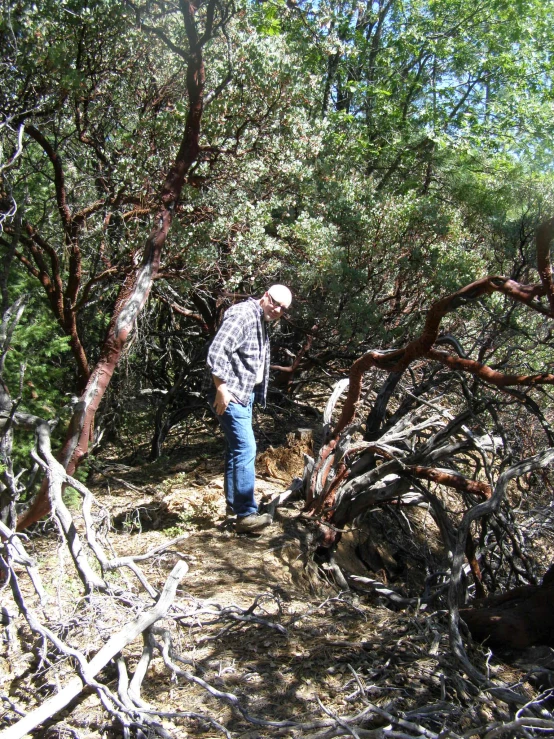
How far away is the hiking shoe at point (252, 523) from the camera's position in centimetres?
498

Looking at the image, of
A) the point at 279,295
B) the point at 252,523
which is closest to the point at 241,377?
the point at 279,295

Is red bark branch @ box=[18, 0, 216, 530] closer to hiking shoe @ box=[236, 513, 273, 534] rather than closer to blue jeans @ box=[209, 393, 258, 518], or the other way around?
blue jeans @ box=[209, 393, 258, 518]

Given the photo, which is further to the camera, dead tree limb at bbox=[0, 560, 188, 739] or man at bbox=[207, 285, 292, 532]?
man at bbox=[207, 285, 292, 532]

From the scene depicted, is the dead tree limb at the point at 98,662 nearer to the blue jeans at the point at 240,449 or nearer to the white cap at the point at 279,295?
the blue jeans at the point at 240,449

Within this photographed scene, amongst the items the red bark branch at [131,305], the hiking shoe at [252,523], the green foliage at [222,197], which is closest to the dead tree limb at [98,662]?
the red bark branch at [131,305]

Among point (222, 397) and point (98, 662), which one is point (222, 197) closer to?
point (222, 397)

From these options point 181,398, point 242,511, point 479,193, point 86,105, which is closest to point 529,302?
point 242,511

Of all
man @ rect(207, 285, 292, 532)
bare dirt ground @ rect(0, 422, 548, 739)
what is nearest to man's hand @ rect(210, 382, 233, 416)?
man @ rect(207, 285, 292, 532)

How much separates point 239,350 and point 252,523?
1314mm

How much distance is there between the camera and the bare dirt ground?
291cm

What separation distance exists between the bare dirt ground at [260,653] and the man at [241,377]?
0.34 m

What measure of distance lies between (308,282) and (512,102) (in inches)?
260

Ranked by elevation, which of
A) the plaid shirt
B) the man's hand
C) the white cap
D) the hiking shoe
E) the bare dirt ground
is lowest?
the bare dirt ground

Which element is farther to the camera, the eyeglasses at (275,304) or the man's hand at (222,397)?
the eyeglasses at (275,304)
